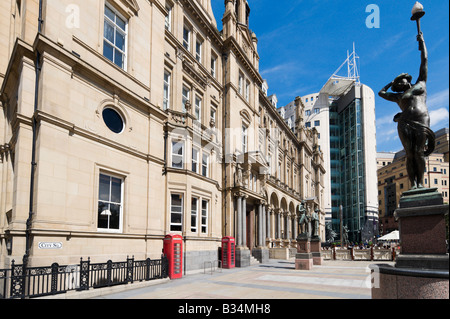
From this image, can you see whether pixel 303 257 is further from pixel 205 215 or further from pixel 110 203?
pixel 110 203

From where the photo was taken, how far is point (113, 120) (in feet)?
48.3

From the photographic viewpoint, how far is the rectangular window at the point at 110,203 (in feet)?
44.2

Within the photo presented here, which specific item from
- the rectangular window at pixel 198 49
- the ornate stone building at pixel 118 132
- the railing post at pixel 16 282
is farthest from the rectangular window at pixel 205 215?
the railing post at pixel 16 282

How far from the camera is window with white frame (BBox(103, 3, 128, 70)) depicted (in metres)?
14.9

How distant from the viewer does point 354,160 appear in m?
92.9

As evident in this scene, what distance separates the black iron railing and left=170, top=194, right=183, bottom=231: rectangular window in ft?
15.7

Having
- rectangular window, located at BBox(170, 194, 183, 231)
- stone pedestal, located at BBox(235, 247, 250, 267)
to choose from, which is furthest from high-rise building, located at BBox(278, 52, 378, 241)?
rectangular window, located at BBox(170, 194, 183, 231)

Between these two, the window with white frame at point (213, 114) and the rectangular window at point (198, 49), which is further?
the window with white frame at point (213, 114)

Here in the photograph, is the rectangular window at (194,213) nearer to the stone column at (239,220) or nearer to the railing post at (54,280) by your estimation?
the stone column at (239,220)

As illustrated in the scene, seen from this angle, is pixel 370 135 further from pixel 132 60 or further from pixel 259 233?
pixel 132 60

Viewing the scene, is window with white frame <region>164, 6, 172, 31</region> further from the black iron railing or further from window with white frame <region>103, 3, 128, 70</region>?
the black iron railing

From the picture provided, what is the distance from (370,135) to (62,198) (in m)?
94.4

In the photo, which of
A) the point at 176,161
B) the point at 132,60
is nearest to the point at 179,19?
the point at 132,60

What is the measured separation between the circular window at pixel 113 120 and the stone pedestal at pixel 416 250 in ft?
39.0
